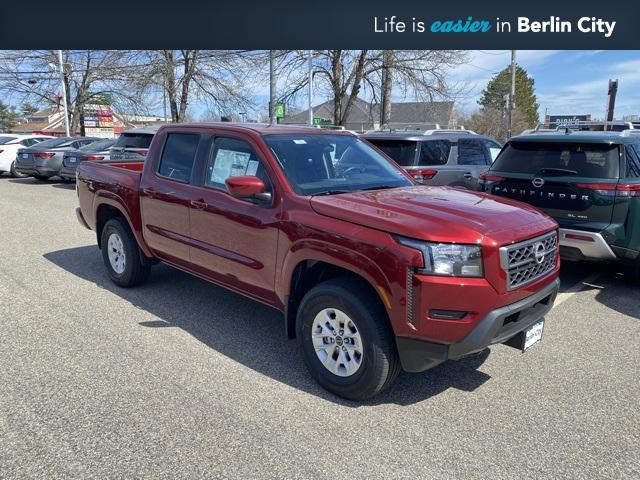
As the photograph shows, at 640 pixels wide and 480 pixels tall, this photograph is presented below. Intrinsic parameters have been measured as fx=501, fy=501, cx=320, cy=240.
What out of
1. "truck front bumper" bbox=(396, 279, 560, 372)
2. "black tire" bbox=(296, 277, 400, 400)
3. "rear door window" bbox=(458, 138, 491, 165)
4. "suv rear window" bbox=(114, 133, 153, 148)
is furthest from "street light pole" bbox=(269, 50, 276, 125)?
"truck front bumper" bbox=(396, 279, 560, 372)

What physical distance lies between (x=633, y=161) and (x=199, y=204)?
15.4ft

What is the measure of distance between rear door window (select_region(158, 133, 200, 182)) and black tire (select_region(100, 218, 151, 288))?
97 cm

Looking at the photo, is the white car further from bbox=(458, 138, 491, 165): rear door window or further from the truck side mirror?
the truck side mirror

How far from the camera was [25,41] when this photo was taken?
53.7 feet

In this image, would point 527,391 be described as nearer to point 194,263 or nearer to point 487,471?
point 487,471

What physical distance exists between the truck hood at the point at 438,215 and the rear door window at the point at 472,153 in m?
5.13

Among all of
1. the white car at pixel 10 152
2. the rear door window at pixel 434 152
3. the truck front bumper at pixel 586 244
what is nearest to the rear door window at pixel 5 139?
the white car at pixel 10 152

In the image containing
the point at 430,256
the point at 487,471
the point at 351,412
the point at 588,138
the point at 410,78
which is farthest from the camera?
the point at 410,78

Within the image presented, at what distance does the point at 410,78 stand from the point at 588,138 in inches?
570

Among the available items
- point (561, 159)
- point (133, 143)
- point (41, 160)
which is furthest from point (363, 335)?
point (41, 160)

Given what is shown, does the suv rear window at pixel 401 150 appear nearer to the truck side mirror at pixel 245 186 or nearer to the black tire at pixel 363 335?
the truck side mirror at pixel 245 186

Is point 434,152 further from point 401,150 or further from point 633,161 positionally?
point 633,161

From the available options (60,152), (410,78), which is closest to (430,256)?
(60,152)

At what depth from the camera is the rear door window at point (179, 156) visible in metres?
4.73
